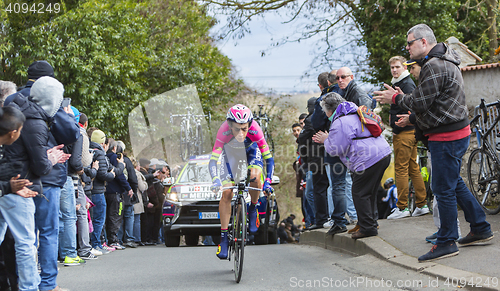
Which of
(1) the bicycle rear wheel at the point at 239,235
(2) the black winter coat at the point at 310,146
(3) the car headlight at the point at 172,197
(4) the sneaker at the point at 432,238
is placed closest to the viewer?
(1) the bicycle rear wheel at the point at 239,235

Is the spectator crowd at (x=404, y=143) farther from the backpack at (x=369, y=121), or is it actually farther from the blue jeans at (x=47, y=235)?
the blue jeans at (x=47, y=235)

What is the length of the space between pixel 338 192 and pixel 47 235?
4414 millimetres

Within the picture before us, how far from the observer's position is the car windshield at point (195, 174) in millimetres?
10836

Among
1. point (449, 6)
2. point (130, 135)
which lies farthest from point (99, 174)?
point (130, 135)

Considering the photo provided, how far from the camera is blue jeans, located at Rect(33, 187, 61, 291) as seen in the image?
5.18 meters

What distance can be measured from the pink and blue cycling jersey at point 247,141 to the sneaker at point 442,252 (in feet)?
6.96

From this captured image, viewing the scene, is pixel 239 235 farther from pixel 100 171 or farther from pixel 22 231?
pixel 100 171

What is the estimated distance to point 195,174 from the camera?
36.1ft

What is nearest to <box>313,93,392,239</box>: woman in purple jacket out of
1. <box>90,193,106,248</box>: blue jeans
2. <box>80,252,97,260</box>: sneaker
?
<box>80,252,97,260</box>: sneaker

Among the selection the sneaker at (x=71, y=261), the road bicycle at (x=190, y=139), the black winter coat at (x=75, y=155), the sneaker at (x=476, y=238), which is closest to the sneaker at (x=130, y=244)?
the sneaker at (x=71, y=261)

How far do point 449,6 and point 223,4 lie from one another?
7.93m

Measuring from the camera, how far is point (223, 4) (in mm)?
19875

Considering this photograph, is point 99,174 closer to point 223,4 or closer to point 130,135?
point 223,4

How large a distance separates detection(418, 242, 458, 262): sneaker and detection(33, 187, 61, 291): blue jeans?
3.74 metres
